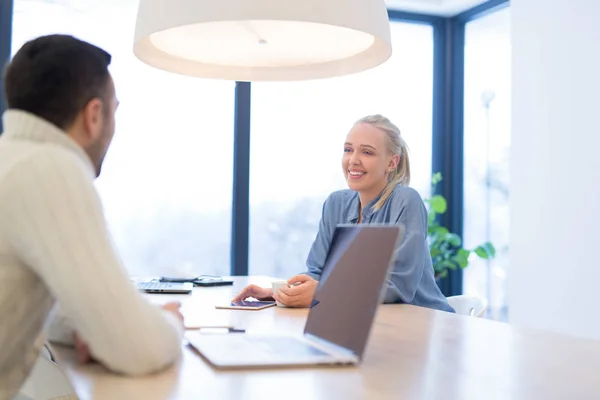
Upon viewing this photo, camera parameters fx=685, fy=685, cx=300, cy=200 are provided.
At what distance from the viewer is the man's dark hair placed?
1.08m

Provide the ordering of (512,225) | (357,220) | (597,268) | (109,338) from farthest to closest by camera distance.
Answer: (512,225)
(597,268)
(357,220)
(109,338)

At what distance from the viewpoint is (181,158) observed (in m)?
4.29

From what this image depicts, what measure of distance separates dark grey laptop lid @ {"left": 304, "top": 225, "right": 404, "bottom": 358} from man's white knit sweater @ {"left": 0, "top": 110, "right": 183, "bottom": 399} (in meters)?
0.29

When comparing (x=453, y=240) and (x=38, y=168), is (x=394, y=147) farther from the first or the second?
(x=453, y=240)

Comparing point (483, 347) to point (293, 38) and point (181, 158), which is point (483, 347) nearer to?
point (293, 38)

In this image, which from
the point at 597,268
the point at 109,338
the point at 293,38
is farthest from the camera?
the point at 597,268

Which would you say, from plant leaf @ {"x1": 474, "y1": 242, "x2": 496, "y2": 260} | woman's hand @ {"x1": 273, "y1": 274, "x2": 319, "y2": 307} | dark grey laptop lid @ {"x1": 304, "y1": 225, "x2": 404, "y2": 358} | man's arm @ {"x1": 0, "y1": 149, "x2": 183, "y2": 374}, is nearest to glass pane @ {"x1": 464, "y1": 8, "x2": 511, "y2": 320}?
plant leaf @ {"x1": 474, "y1": 242, "x2": 496, "y2": 260}

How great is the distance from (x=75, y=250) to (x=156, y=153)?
3.36m

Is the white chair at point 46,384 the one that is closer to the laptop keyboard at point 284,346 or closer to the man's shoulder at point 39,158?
the laptop keyboard at point 284,346

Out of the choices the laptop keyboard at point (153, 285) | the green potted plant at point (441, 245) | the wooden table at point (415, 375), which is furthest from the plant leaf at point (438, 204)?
the wooden table at point (415, 375)

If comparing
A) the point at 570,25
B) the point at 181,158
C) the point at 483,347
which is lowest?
the point at 483,347

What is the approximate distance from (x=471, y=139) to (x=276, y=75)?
317 cm

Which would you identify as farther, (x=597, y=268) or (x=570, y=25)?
(x=570, y=25)

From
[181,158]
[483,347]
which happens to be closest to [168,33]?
[483,347]
